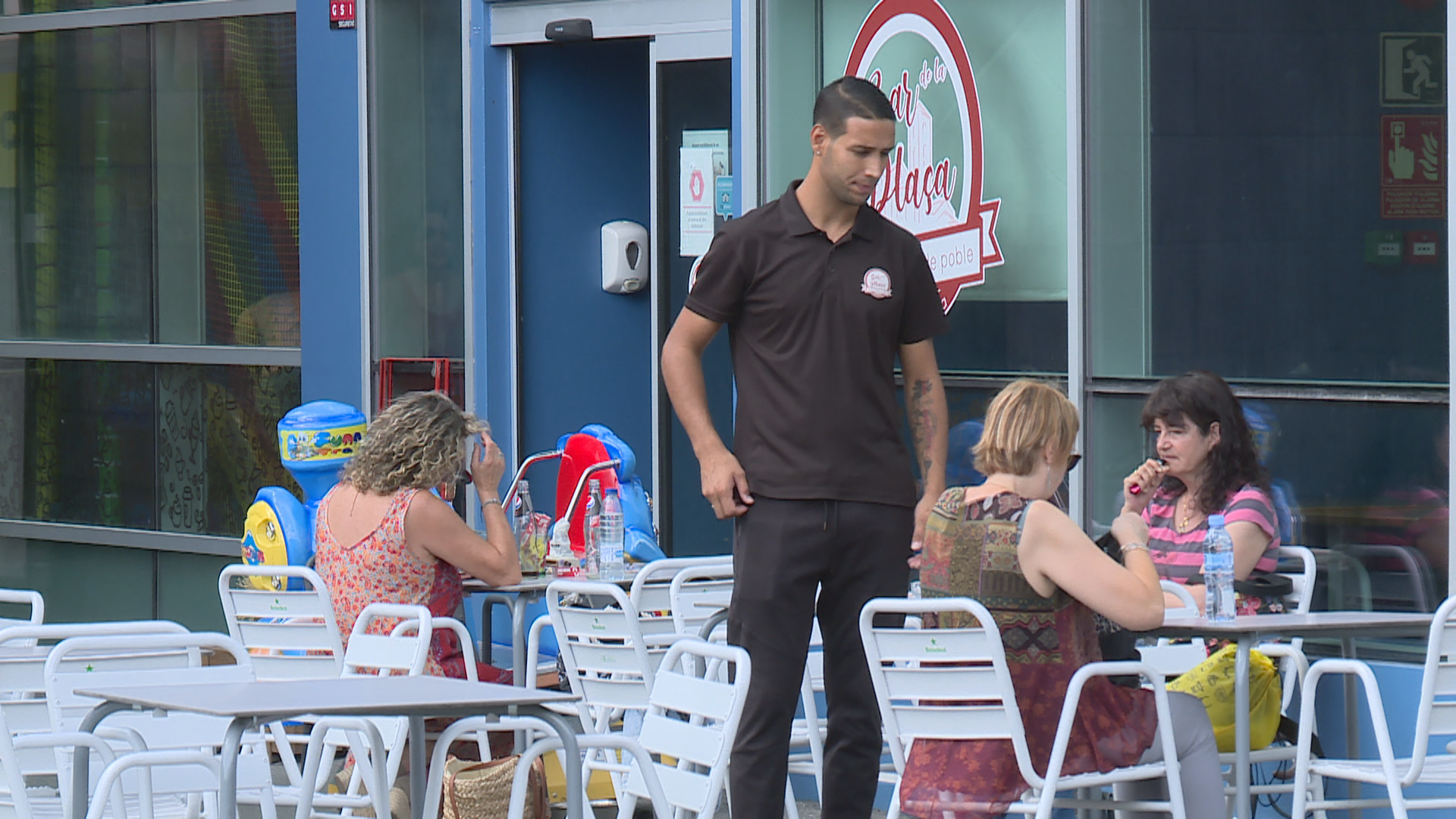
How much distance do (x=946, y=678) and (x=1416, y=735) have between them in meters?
A: 1.08

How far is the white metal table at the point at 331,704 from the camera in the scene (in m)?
3.78

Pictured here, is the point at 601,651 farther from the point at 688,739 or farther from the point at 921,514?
the point at 688,739

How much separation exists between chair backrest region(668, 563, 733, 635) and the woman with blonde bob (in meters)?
1.12

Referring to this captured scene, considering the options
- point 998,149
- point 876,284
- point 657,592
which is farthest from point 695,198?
point 876,284

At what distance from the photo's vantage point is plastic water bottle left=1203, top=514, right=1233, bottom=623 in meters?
5.29

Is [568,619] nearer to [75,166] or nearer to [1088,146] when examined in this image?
[1088,146]

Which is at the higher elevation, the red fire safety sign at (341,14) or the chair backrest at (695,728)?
the red fire safety sign at (341,14)

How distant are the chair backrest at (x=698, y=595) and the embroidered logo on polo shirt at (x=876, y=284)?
114 centimetres

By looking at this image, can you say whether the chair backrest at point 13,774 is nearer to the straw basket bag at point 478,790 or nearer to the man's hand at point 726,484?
the straw basket bag at point 478,790

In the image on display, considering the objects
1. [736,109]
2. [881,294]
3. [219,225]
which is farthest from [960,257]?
[219,225]

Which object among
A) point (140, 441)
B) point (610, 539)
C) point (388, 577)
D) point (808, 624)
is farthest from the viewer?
point (140, 441)

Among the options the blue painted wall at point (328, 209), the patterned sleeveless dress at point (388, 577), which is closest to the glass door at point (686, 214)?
the blue painted wall at point (328, 209)

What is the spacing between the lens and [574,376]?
8.77 m

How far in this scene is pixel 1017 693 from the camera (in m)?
4.74
